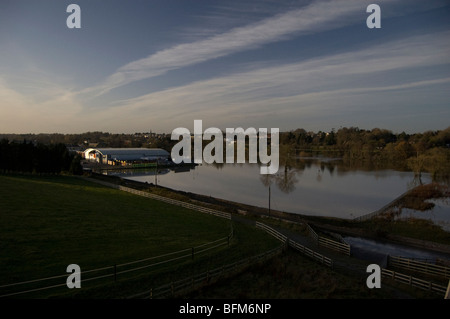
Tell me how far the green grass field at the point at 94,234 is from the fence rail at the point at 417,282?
7.57 m

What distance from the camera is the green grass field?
14.5 metres

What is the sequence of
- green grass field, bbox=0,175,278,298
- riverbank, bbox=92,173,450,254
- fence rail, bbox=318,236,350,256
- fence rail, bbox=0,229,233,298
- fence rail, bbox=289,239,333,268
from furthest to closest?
riverbank, bbox=92,173,450,254
fence rail, bbox=318,236,350,256
fence rail, bbox=289,239,333,268
green grass field, bbox=0,175,278,298
fence rail, bbox=0,229,233,298

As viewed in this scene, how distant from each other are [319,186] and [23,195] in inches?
1905

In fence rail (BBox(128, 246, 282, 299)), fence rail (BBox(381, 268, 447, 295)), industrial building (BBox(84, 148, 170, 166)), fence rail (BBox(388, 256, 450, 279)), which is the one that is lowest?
fence rail (BBox(388, 256, 450, 279))

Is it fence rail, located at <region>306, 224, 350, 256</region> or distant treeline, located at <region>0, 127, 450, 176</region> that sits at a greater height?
distant treeline, located at <region>0, 127, 450, 176</region>

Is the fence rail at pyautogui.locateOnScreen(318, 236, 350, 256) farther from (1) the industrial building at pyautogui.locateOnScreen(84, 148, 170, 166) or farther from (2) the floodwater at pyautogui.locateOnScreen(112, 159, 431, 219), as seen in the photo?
(1) the industrial building at pyautogui.locateOnScreen(84, 148, 170, 166)

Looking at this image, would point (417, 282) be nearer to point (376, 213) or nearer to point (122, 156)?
point (376, 213)

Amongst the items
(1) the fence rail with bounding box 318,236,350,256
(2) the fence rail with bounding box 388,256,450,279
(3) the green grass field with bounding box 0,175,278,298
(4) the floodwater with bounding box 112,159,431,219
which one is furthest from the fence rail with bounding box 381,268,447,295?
(4) the floodwater with bounding box 112,159,431,219

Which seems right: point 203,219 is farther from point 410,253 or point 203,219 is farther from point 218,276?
point 410,253

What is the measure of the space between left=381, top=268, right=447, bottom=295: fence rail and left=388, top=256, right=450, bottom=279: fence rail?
8.36 ft

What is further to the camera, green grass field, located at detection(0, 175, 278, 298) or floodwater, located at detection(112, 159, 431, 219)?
floodwater, located at detection(112, 159, 431, 219)

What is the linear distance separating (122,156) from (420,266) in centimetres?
10035
